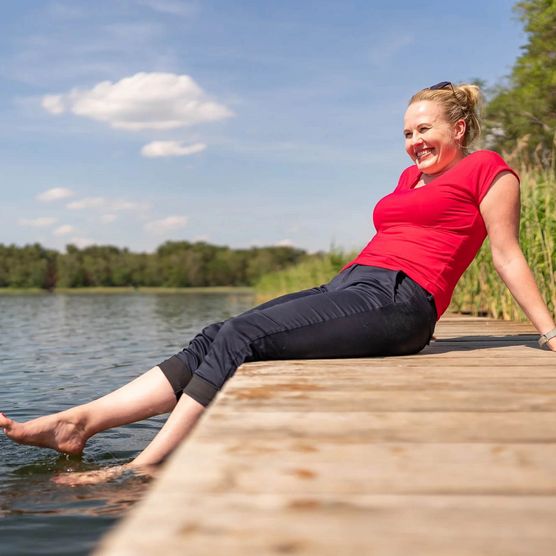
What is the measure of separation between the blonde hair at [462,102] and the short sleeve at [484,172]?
0.25 metres

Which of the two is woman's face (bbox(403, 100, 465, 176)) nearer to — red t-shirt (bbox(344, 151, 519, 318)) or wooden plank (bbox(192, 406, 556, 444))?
red t-shirt (bbox(344, 151, 519, 318))

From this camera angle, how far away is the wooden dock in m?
0.77

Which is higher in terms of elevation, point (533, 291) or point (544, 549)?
point (533, 291)

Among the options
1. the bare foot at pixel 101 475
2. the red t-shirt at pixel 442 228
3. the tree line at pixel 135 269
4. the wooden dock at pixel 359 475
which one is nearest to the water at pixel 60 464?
the bare foot at pixel 101 475

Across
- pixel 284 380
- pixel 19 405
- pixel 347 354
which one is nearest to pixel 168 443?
pixel 284 380

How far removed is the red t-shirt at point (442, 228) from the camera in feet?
7.64

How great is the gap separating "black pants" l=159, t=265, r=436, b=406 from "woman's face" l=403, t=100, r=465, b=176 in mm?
518

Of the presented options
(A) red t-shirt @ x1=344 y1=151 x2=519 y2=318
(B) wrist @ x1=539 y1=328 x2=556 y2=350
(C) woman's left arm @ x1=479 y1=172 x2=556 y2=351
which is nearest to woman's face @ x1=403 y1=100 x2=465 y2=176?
(A) red t-shirt @ x1=344 y1=151 x2=519 y2=318

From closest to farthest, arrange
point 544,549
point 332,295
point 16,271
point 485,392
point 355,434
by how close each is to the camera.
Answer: point 544,549 < point 355,434 < point 485,392 < point 332,295 < point 16,271

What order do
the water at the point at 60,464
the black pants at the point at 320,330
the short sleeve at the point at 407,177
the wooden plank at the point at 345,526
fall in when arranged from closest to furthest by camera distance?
the wooden plank at the point at 345,526
the water at the point at 60,464
the black pants at the point at 320,330
the short sleeve at the point at 407,177

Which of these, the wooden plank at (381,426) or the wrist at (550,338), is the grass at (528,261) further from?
the wooden plank at (381,426)

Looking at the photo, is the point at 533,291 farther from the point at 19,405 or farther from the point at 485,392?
the point at 19,405

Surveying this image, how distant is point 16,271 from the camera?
75062mm

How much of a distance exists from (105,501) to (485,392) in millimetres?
1147
